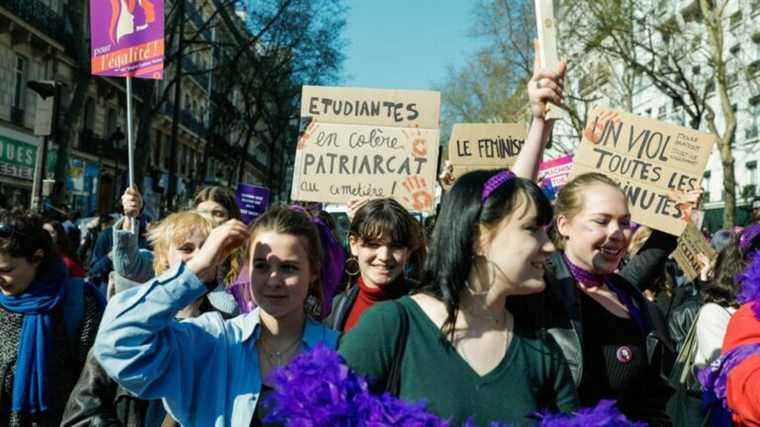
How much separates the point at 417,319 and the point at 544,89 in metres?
1.17

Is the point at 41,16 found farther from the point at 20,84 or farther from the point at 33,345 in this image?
the point at 33,345

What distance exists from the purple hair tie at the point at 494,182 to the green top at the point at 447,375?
0.34m

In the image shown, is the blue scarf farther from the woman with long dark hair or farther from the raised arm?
the raised arm

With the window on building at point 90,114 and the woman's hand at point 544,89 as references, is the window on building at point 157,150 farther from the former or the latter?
the woman's hand at point 544,89

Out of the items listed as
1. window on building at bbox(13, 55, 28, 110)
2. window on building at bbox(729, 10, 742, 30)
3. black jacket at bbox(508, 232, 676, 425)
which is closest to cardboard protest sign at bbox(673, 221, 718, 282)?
black jacket at bbox(508, 232, 676, 425)

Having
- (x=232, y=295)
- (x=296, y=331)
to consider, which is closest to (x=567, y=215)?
(x=296, y=331)

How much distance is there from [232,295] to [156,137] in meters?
48.7

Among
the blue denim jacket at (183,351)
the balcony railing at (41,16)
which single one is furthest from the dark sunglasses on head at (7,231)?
the balcony railing at (41,16)

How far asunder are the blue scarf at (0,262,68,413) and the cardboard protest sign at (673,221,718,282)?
466cm

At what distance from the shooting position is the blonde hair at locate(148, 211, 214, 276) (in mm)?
3748

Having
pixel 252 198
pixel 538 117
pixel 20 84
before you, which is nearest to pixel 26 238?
pixel 538 117

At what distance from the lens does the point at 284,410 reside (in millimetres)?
2029

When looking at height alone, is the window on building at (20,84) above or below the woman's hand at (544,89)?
above

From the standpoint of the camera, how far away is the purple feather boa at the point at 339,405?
1970mm
